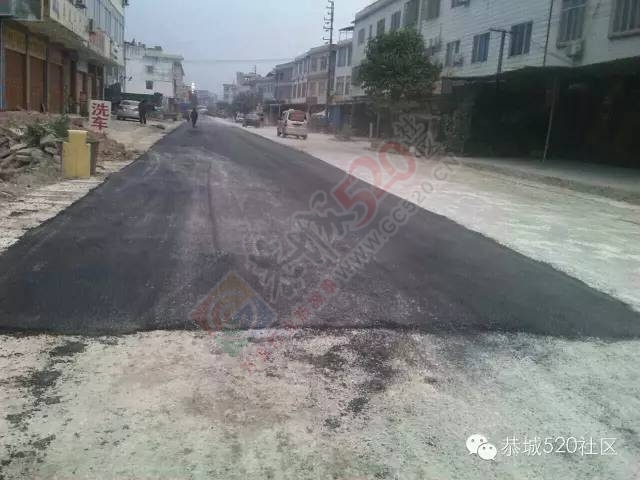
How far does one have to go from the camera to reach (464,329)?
542 centimetres

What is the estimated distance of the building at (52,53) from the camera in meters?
23.2

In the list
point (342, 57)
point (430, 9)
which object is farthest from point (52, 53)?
point (342, 57)

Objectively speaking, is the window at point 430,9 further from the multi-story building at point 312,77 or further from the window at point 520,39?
the multi-story building at point 312,77

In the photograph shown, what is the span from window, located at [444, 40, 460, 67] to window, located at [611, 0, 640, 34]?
13350 mm

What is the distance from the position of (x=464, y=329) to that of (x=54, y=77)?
32179mm

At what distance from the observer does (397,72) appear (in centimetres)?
3372

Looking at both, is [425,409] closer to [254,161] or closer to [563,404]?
[563,404]

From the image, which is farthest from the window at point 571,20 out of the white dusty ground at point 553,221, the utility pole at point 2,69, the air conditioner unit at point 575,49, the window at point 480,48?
the utility pole at point 2,69

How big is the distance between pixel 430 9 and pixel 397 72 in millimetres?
8418

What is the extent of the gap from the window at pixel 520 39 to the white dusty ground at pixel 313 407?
26.7 metres

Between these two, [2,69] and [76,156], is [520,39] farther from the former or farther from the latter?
[76,156]

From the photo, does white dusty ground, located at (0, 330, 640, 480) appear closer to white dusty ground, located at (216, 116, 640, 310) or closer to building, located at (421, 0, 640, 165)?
white dusty ground, located at (216, 116, 640, 310)

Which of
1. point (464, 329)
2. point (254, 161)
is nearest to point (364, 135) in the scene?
point (254, 161)

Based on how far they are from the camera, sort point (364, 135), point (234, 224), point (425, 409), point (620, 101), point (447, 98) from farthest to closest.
Result: point (364, 135)
point (447, 98)
point (620, 101)
point (234, 224)
point (425, 409)
